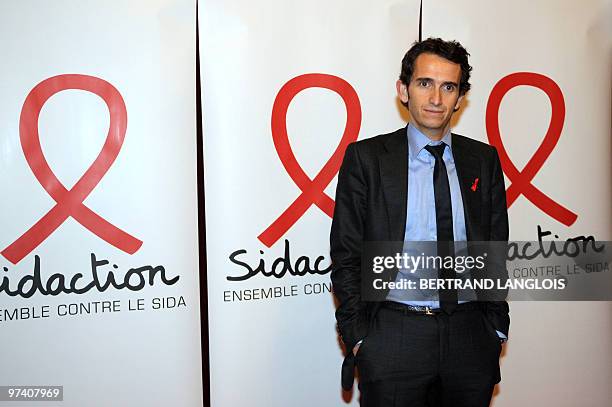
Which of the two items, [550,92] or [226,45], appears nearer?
[226,45]

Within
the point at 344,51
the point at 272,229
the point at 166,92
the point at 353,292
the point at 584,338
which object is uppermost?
the point at 344,51

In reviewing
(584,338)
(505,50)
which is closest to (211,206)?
(505,50)

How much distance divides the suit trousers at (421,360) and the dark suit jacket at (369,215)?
6 centimetres

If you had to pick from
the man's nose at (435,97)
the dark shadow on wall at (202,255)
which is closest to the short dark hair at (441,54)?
the man's nose at (435,97)

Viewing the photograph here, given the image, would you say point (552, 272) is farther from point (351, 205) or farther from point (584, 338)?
point (351, 205)

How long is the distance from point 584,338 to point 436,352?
4.61 ft

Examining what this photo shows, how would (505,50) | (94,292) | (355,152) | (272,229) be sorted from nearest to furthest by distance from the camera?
1. (355,152)
2. (94,292)
3. (272,229)
4. (505,50)

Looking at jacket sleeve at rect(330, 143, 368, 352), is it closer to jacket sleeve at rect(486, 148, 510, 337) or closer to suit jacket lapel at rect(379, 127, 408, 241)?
suit jacket lapel at rect(379, 127, 408, 241)

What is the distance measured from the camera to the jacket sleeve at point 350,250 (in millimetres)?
2014

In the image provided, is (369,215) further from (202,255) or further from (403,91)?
(202,255)

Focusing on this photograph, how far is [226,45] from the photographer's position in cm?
263

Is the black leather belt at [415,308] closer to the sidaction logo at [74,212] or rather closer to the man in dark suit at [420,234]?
the man in dark suit at [420,234]

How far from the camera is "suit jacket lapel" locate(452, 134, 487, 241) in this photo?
2.11 metres

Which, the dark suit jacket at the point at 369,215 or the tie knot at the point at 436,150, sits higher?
the tie knot at the point at 436,150
